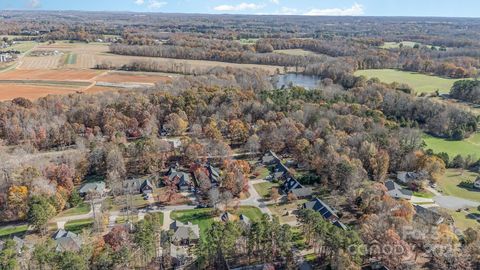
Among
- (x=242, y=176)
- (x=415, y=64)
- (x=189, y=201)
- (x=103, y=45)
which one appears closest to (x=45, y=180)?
(x=189, y=201)

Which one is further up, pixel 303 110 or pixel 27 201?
pixel 303 110

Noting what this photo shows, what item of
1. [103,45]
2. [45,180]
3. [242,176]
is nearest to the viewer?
[45,180]

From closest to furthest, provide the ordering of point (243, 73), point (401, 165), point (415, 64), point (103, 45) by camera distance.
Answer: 1. point (401, 165)
2. point (243, 73)
3. point (415, 64)
4. point (103, 45)

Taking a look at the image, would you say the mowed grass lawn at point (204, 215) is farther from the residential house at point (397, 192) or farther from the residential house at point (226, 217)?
the residential house at point (397, 192)

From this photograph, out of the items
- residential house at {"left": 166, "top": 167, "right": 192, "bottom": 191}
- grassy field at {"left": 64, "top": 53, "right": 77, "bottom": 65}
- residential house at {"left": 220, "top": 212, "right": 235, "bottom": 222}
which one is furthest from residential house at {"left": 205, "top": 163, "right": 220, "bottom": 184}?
grassy field at {"left": 64, "top": 53, "right": 77, "bottom": 65}

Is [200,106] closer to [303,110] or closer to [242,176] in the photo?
[303,110]

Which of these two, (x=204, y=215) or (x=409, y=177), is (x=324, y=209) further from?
(x=409, y=177)

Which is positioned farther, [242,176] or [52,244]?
[242,176]

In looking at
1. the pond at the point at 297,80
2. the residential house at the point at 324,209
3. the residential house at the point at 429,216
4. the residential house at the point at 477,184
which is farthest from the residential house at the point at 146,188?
the pond at the point at 297,80
